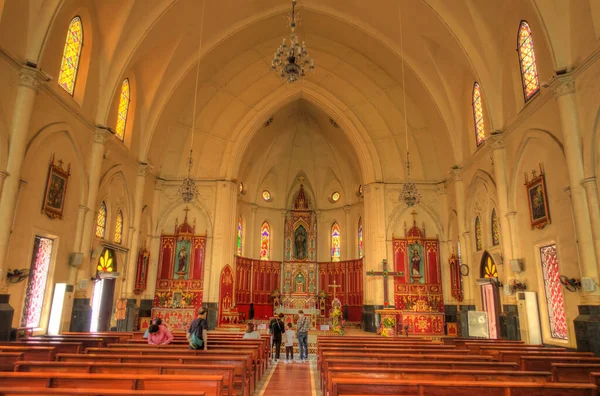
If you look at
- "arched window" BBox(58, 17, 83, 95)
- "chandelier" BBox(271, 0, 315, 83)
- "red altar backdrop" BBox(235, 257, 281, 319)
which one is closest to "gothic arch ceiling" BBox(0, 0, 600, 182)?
"arched window" BBox(58, 17, 83, 95)

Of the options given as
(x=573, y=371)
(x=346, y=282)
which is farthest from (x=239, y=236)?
(x=573, y=371)

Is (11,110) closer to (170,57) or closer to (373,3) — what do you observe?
(170,57)

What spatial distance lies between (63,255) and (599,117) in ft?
54.3

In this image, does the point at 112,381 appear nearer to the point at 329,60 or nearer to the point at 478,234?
the point at 478,234

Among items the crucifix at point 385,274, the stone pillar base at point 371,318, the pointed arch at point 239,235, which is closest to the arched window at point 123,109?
the pointed arch at point 239,235

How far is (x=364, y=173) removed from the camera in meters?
23.6

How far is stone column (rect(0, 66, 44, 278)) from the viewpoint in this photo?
10.9 m

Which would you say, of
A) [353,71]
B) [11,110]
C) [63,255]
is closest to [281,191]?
[353,71]

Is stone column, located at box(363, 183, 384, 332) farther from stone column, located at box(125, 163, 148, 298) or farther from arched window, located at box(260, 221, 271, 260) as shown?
stone column, located at box(125, 163, 148, 298)

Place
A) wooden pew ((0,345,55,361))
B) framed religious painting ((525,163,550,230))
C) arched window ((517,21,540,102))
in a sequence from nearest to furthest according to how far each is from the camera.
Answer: wooden pew ((0,345,55,361)) → framed religious painting ((525,163,550,230)) → arched window ((517,21,540,102))

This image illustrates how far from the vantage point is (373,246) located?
22.6 metres

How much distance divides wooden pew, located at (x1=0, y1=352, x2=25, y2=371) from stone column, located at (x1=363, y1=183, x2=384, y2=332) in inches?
673

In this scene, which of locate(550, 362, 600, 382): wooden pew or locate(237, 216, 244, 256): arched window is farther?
locate(237, 216, 244, 256): arched window

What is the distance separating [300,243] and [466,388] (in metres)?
24.4
